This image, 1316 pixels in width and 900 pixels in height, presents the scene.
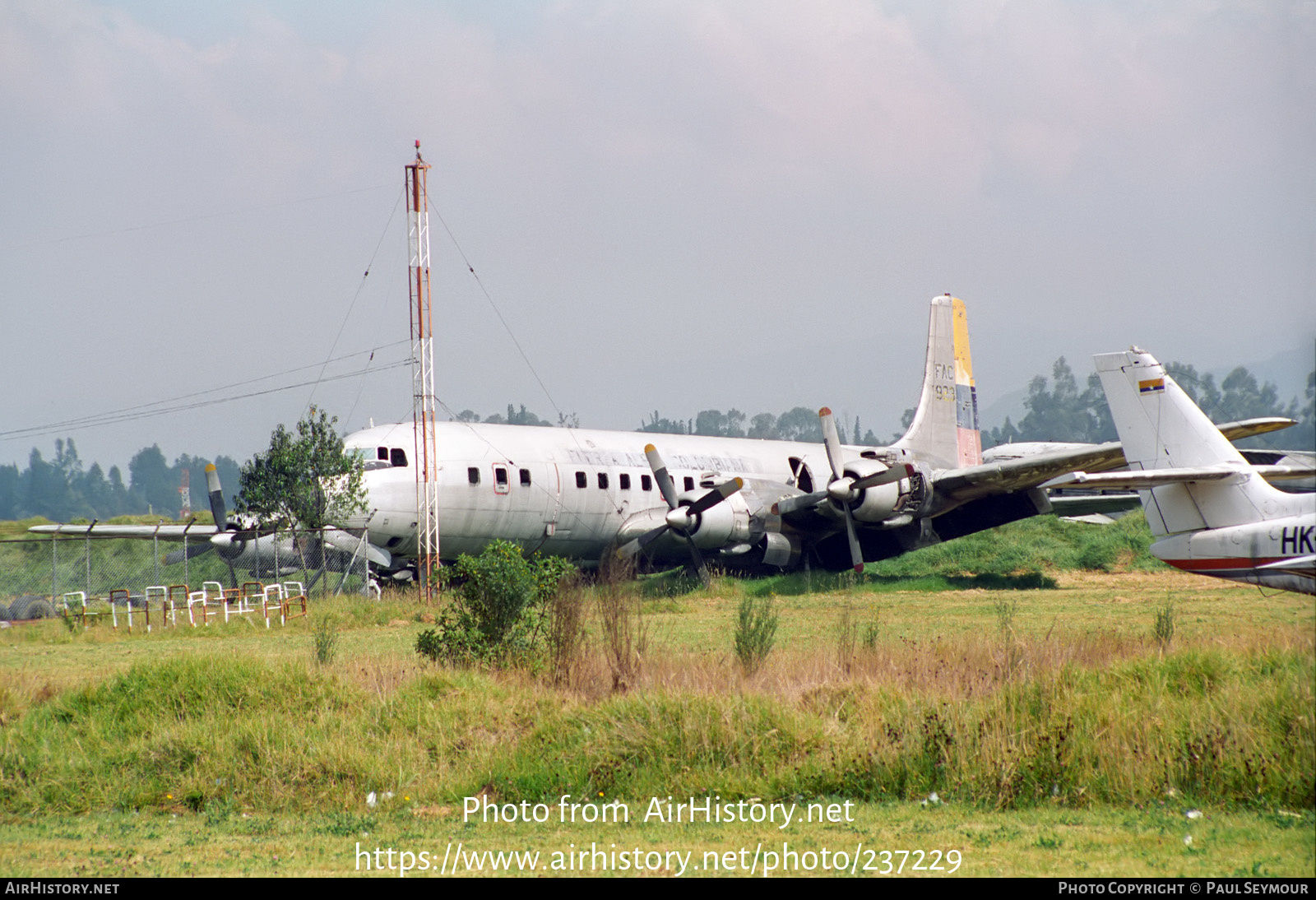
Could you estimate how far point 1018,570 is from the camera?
32281 millimetres

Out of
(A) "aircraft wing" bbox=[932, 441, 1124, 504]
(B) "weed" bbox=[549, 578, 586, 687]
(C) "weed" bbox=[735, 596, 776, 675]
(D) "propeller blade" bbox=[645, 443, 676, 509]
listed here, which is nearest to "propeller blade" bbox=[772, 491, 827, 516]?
(D) "propeller blade" bbox=[645, 443, 676, 509]

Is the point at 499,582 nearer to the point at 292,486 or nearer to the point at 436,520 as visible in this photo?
the point at 436,520

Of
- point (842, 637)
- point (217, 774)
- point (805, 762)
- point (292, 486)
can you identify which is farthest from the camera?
point (292, 486)

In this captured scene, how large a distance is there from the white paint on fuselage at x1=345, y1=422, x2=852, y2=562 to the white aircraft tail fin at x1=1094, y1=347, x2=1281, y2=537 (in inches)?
458

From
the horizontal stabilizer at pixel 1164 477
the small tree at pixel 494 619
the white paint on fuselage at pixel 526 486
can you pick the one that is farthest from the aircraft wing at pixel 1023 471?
the small tree at pixel 494 619

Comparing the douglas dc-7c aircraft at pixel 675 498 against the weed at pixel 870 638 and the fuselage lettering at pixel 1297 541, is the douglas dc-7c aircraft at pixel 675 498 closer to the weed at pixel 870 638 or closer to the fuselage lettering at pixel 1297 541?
the fuselage lettering at pixel 1297 541

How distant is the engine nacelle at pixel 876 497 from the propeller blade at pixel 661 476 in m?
3.87

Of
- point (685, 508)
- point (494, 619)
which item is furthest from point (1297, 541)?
point (685, 508)

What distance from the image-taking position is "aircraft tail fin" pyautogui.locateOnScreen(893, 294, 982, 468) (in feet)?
108

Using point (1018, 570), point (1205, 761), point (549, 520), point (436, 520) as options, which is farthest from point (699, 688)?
point (1018, 570)

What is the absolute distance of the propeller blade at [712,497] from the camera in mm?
25672

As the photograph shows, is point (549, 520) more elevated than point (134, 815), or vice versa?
point (549, 520)

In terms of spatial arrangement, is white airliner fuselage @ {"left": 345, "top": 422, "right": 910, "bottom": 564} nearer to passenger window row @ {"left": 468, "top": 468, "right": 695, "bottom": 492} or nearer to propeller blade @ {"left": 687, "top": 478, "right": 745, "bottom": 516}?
passenger window row @ {"left": 468, "top": 468, "right": 695, "bottom": 492}

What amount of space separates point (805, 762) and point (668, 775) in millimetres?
1162
